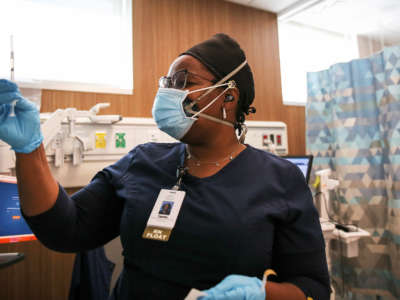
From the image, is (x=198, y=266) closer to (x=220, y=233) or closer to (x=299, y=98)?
(x=220, y=233)

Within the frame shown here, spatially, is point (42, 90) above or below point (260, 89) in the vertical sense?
below

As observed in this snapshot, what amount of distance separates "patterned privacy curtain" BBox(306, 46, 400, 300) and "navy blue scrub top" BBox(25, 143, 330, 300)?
5.50 feet

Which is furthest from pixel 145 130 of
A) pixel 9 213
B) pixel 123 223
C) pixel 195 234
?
pixel 195 234

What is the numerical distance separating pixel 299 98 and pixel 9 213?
9.10ft

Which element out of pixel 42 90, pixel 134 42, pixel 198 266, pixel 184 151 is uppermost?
pixel 134 42

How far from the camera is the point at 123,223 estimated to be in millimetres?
771

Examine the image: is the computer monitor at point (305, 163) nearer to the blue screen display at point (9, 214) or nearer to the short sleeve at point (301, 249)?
the short sleeve at point (301, 249)

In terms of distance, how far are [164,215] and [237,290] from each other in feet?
0.88

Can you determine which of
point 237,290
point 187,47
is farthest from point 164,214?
point 187,47

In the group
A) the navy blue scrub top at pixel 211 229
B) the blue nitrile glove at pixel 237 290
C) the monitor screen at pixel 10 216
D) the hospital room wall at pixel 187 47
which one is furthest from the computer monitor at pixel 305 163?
the monitor screen at pixel 10 216

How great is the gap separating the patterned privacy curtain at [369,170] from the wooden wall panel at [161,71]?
617 millimetres

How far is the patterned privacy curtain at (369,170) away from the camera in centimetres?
197

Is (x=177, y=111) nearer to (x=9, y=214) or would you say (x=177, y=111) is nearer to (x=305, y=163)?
(x=9, y=214)

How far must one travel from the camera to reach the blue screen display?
120cm
